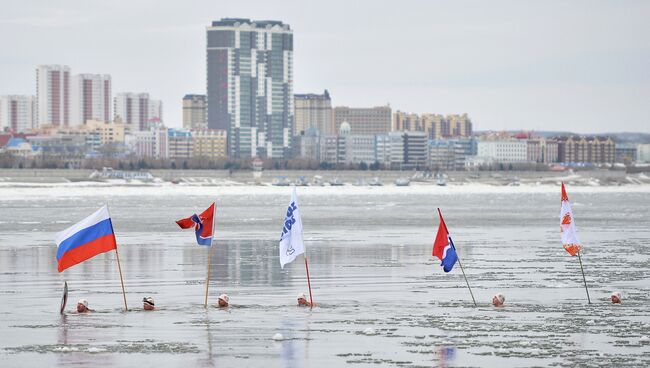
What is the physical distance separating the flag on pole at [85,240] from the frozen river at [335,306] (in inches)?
45.2

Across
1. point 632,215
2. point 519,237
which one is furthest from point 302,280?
point 632,215

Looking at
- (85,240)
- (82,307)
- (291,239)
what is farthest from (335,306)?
(85,240)

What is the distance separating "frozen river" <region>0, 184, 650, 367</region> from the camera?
862 inches

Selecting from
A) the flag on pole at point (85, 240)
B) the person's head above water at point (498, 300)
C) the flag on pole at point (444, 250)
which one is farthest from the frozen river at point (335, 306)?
the flag on pole at point (85, 240)

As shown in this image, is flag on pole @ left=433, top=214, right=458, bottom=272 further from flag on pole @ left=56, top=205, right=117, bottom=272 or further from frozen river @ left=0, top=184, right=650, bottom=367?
flag on pole @ left=56, top=205, right=117, bottom=272

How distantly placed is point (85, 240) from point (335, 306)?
5.11 metres

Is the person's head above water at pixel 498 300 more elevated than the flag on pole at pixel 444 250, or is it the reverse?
the flag on pole at pixel 444 250

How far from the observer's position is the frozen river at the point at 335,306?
2189 cm

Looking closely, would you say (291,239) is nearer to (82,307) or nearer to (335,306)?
(335,306)

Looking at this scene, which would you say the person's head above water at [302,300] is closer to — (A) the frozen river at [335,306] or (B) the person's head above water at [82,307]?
(A) the frozen river at [335,306]

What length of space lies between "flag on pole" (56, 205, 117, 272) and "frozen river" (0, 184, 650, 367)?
1149 mm

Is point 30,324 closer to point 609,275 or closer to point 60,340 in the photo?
point 60,340

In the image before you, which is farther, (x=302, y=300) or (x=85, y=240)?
(x=302, y=300)

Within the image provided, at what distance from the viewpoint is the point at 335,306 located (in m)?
28.1
